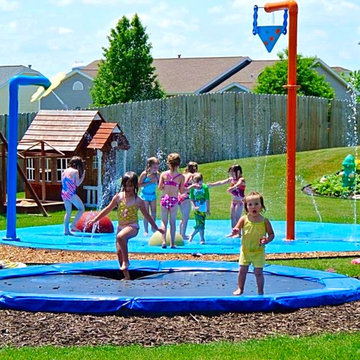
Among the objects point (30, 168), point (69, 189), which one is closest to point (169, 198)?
point (69, 189)

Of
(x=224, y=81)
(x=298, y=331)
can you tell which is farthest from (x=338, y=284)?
(x=224, y=81)

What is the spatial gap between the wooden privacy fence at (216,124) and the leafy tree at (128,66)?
1167cm

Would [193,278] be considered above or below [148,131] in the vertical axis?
below

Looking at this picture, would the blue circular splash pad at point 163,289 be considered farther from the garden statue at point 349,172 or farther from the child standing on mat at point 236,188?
the garden statue at point 349,172

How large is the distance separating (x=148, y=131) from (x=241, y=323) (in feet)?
61.2

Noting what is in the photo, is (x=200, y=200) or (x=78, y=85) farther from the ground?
(x=78, y=85)

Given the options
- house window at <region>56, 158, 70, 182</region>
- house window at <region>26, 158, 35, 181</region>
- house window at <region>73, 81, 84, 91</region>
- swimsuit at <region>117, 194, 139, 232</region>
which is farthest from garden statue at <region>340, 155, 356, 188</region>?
house window at <region>73, 81, 84, 91</region>

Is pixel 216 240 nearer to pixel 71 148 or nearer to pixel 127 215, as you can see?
pixel 127 215

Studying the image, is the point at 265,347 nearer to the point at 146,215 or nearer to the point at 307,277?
the point at 307,277

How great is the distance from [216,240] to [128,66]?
83.1 feet

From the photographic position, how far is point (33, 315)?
7340 millimetres

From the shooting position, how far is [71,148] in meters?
18.2

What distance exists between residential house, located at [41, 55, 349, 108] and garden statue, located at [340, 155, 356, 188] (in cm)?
2189

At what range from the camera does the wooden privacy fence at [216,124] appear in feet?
83.8
